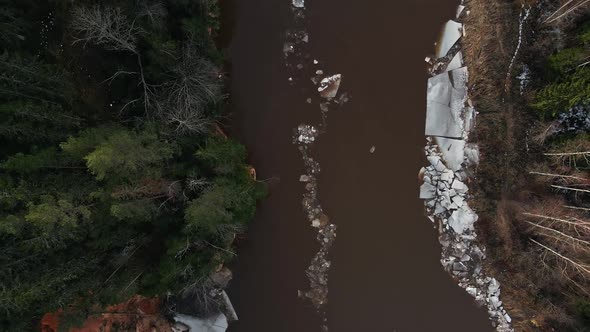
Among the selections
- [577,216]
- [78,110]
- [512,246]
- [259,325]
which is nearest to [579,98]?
[577,216]

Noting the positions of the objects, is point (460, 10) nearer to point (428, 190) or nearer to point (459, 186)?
point (459, 186)

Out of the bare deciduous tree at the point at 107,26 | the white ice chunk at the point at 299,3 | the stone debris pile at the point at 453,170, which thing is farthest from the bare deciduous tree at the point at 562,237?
the bare deciduous tree at the point at 107,26

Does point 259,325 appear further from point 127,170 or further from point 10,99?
point 10,99

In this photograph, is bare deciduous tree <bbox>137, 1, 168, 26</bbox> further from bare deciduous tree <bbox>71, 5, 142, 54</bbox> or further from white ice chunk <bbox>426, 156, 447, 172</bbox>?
white ice chunk <bbox>426, 156, 447, 172</bbox>

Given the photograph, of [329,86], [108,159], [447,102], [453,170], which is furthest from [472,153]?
[108,159]

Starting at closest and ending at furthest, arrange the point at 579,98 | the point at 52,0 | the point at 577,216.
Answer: the point at 52,0 < the point at 579,98 < the point at 577,216

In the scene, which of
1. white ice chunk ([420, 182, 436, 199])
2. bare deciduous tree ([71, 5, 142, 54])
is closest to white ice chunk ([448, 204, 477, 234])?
white ice chunk ([420, 182, 436, 199])
